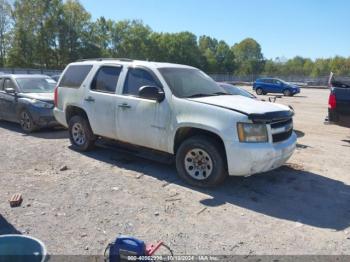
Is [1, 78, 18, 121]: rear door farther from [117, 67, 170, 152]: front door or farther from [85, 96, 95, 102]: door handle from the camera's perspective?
[117, 67, 170, 152]: front door

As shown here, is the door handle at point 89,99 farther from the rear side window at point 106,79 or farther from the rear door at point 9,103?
the rear door at point 9,103

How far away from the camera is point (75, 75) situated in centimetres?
816

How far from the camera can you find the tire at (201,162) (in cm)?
578

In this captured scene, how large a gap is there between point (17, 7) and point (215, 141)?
70497mm

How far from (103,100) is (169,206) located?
2844 millimetres

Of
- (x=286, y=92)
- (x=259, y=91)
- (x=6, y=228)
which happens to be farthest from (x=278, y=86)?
(x=6, y=228)

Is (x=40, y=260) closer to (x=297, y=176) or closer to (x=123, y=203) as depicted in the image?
(x=123, y=203)

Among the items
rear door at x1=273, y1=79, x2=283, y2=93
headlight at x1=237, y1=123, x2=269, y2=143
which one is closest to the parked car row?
headlight at x1=237, y1=123, x2=269, y2=143

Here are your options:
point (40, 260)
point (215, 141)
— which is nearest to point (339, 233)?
point (215, 141)

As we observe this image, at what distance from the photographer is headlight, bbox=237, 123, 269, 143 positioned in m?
5.56

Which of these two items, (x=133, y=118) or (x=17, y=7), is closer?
(x=133, y=118)

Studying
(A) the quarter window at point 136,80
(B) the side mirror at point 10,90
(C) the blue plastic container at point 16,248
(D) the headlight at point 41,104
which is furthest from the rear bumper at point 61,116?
(C) the blue plastic container at point 16,248

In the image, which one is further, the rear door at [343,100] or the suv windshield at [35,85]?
the suv windshield at [35,85]

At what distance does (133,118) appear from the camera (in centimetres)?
675
